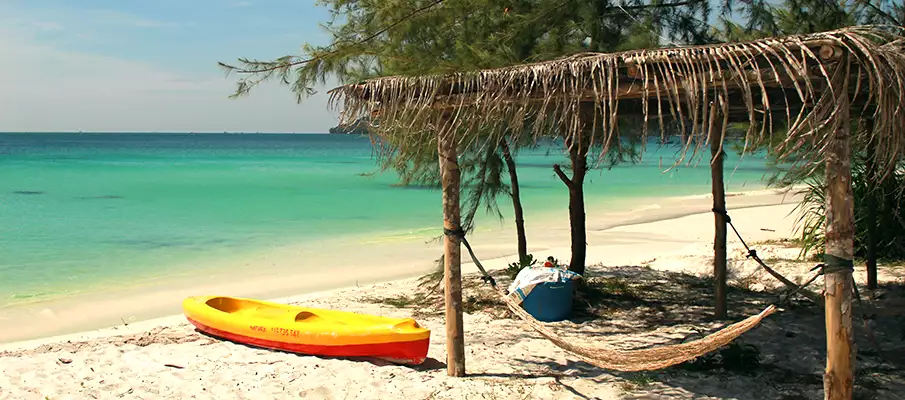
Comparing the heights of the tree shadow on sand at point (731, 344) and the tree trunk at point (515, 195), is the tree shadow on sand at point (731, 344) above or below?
below

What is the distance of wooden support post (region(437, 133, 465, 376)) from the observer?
3910mm

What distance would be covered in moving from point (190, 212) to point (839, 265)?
52.6ft

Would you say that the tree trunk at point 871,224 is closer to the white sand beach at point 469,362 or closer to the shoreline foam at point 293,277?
the white sand beach at point 469,362

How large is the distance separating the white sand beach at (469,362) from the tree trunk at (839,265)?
0.80 meters

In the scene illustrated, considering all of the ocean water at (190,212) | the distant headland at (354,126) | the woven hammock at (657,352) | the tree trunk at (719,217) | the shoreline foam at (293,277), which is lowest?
the shoreline foam at (293,277)

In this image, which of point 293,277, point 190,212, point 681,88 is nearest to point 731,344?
point 681,88

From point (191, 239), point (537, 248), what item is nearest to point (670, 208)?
point (537, 248)

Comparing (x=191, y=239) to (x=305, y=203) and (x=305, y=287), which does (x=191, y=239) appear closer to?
(x=305, y=287)

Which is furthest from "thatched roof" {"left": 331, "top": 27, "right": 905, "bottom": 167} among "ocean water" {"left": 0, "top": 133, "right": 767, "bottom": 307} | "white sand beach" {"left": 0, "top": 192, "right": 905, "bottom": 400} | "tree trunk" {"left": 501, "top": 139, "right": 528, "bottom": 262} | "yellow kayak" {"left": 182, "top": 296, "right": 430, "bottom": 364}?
"tree trunk" {"left": 501, "top": 139, "right": 528, "bottom": 262}

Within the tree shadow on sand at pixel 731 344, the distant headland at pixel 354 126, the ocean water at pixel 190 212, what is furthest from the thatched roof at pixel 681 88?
the tree shadow on sand at pixel 731 344

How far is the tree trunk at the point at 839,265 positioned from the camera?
279cm

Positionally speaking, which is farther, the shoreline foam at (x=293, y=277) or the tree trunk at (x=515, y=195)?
the shoreline foam at (x=293, y=277)

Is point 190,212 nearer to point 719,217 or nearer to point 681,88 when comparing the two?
point 719,217

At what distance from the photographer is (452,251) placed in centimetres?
393
